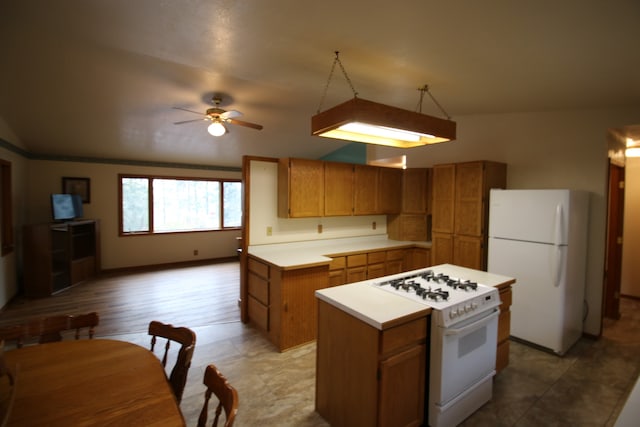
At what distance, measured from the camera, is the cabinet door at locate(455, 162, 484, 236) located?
3688 mm

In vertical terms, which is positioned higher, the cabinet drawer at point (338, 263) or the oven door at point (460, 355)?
the cabinet drawer at point (338, 263)

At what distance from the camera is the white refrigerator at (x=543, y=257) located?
2.97m

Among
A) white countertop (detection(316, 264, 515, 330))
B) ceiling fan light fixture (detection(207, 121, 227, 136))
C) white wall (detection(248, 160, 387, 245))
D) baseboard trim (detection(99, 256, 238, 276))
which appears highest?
ceiling fan light fixture (detection(207, 121, 227, 136))

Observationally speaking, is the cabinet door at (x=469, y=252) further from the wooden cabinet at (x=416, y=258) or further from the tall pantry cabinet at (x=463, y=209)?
the wooden cabinet at (x=416, y=258)

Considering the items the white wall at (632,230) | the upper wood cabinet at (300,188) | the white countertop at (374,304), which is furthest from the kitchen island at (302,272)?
the white wall at (632,230)

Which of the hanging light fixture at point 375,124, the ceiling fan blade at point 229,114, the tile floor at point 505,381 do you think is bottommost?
the tile floor at point 505,381

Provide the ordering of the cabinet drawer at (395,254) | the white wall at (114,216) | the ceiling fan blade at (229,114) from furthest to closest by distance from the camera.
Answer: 1. the white wall at (114,216)
2. the cabinet drawer at (395,254)
3. the ceiling fan blade at (229,114)

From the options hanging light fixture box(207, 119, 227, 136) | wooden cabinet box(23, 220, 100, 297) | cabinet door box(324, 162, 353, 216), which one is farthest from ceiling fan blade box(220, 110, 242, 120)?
wooden cabinet box(23, 220, 100, 297)

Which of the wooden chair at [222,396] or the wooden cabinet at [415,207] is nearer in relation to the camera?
the wooden chair at [222,396]

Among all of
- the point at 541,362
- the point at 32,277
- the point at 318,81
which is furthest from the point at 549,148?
the point at 32,277

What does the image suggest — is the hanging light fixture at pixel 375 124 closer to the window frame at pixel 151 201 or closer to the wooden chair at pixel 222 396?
the wooden chair at pixel 222 396

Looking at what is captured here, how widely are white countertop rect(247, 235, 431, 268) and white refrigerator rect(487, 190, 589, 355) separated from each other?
46.5 inches

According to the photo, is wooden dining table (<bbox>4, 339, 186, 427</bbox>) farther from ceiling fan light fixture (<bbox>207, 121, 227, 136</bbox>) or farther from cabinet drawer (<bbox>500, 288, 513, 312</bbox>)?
ceiling fan light fixture (<bbox>207, 121, 227, 136</bbox>)

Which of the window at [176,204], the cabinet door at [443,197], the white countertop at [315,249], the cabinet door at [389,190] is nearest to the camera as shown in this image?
the white countertop at [315,249]
